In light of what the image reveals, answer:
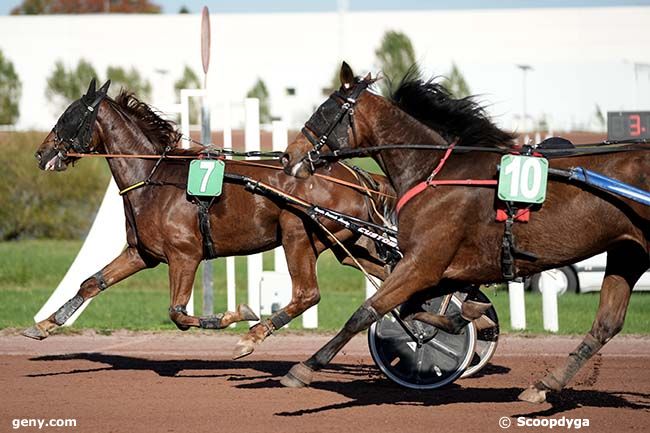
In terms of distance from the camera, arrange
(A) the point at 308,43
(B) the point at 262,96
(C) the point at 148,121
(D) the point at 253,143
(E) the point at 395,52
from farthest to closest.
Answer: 1. (A) the point at 308,43
2. (E) the point at 395,52
3. (B) the point at 262,96
4. (D) the point at 253,143
5. (C) the point at 148,121

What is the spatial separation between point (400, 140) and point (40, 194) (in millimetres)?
16102

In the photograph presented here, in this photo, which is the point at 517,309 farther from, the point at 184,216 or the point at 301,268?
the point at 184,216

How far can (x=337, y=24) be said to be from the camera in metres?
47.4

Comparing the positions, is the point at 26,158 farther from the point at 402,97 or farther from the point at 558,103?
the point at 558,103

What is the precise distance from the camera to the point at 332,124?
768cm

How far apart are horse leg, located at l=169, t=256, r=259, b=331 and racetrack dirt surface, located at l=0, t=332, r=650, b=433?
0.50 metres

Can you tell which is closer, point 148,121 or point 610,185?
point 610,185

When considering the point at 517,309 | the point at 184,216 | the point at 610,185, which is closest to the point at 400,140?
the point at 610,185

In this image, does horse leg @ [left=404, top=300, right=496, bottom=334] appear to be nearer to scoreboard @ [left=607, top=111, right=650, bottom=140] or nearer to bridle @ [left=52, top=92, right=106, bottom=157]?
bridle @ [left=52, top=92, right=106, bottom=157]

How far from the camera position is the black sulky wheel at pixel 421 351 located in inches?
336

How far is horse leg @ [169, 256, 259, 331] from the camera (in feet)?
28.9

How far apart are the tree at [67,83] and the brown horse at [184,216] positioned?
33.2 m

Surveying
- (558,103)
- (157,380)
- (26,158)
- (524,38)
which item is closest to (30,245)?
(26,158)

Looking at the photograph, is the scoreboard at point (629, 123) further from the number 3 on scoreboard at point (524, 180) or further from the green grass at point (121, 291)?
the number 3 on scoreboard at point (524, 180)
